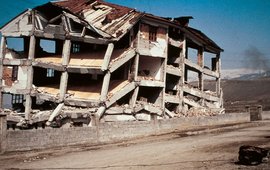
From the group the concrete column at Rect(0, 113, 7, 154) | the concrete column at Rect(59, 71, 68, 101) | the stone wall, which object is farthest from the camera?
the concrete column at Rect(59, 71, 68, 101)

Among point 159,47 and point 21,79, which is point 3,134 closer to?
point 21,79

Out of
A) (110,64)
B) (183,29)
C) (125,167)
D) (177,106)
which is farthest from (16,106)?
(125,167)

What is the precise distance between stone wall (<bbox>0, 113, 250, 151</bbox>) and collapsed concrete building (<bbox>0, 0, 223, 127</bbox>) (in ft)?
17.3

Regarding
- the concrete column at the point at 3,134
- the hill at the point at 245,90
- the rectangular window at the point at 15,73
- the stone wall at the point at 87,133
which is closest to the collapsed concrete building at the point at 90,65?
the rectangular window at the point at 15,73

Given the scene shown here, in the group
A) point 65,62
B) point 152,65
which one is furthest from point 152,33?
point 65,62

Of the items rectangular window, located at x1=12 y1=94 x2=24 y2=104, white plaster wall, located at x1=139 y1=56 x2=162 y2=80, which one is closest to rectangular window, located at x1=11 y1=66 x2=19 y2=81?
rectangular window, located at x1=12 y1=94 x2=24 y2=104

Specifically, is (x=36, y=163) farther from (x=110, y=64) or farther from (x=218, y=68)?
(x=218, y=68)

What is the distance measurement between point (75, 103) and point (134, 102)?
16.6 feet

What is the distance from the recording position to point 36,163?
12.2 m

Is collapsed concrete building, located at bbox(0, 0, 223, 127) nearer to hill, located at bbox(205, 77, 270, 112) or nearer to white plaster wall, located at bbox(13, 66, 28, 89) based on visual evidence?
white plaster wall, located at bbox(13, 66, 28, 89)

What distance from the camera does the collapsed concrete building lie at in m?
26.1

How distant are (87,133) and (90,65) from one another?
33.4 ft

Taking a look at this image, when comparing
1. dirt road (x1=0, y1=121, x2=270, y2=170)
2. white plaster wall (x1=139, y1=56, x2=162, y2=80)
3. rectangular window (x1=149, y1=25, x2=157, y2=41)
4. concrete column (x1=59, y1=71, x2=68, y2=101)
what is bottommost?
dirt road (x1=0, y1=121, x2=270, y2=170)

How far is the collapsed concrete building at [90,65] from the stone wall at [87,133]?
17.3 ft
